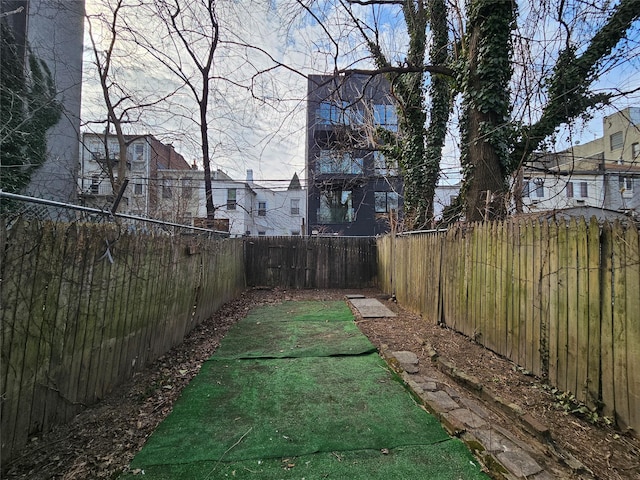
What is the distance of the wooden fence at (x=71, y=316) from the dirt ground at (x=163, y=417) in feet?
0.42

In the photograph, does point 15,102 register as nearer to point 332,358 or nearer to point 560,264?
point 332,358

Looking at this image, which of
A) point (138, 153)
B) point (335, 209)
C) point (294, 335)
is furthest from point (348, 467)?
point (138, 153)

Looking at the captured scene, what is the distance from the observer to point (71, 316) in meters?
2.21

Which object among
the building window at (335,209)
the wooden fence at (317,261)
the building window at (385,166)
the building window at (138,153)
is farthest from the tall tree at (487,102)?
the building window at (138,153)

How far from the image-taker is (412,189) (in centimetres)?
834

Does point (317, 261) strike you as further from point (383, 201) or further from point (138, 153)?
point (138, 153)

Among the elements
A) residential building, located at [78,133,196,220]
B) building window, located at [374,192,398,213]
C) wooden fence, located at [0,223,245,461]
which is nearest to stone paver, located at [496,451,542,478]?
wooden fence, located at [0,223,245,461]

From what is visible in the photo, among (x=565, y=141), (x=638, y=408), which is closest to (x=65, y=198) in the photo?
(x=638, y=408)

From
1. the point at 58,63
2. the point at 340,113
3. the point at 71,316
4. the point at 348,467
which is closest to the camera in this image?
the point at 348,467

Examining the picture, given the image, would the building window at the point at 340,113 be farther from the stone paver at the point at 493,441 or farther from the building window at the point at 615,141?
the building window at the point at 615,141

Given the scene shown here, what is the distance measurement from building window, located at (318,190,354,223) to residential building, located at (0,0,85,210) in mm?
11793

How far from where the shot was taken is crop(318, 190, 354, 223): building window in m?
17.0

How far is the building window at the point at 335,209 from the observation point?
55.9 ft

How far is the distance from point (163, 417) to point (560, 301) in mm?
3521
